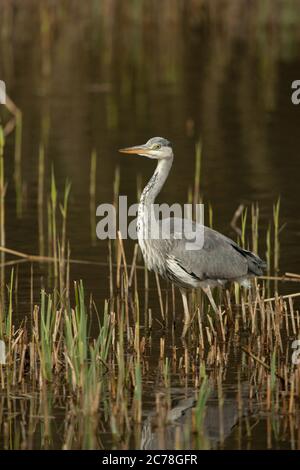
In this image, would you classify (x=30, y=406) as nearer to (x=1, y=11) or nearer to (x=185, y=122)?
(x=185, y=122)

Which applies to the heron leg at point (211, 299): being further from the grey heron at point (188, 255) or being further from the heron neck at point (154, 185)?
the heron neck at point (154, 185)

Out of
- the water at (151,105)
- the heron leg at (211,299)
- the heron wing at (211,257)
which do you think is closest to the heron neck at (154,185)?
the heron wing at (211,257)

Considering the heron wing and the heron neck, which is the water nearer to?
the heron wing

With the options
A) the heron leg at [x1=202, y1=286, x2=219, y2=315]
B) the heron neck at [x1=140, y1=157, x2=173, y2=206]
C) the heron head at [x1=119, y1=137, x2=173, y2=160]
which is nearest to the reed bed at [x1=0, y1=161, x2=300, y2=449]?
the heron leg at [x1=202, y1=286, x2=219, y2=315]

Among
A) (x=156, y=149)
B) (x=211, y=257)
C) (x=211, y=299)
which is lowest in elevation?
(x=211, y=299)

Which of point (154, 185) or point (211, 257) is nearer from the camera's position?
point (211, 257)

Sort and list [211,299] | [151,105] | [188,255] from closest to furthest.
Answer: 1. [211,299]
2. [188,255]
3. [151,105]

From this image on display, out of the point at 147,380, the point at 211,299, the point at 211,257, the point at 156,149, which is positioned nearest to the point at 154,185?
the point at 156,149

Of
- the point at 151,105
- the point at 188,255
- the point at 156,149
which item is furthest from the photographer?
the point at 151,105

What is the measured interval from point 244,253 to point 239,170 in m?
5.77

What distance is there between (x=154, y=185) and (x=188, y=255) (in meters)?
0.60

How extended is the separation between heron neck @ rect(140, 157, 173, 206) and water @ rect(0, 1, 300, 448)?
94 centimetres

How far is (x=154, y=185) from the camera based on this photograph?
931 centimetres

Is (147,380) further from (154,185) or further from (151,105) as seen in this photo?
(151,105)
